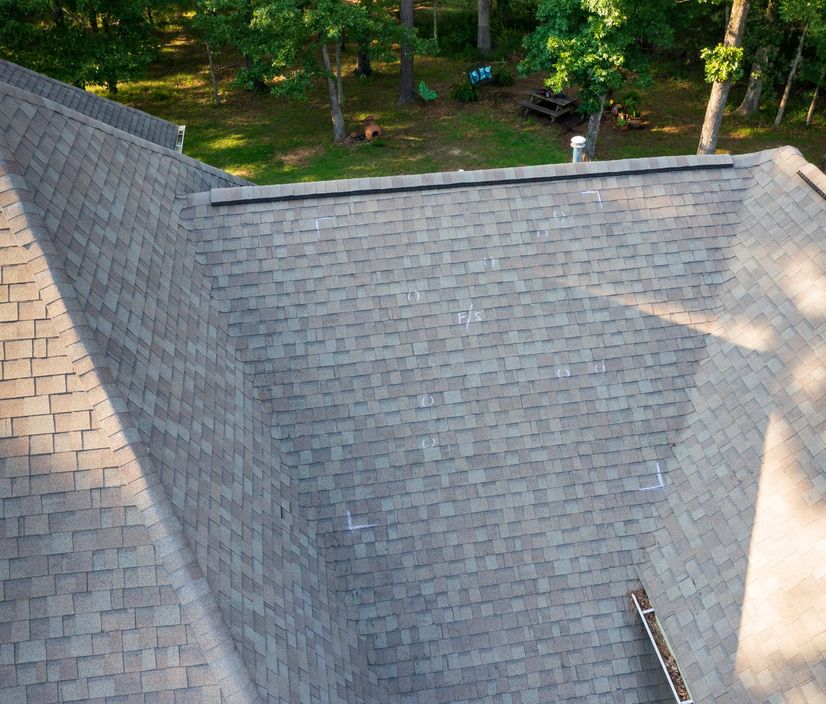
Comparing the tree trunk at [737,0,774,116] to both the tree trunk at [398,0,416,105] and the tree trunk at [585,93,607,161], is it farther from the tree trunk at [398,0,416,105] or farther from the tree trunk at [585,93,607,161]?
the tree trunk at [398,0,416,105]

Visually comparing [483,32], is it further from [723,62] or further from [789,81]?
[723,62]

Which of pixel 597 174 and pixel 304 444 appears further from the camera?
pixel 597 174

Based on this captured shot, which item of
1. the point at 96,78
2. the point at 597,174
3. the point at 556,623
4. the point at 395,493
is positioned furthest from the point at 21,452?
the point at 96,78

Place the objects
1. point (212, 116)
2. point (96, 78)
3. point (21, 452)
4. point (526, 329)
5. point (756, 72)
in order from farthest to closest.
A: point (212, 116) → point (756, 72) → point (96, 78) → point (526, 329) → point (21, 452)

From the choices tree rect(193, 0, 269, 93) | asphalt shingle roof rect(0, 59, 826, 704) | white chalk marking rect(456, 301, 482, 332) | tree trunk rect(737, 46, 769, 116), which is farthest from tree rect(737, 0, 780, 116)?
white chalk marking rect(456, 301, 482, 332)

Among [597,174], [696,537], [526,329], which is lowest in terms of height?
[696,537]

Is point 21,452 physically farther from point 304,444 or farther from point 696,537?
point 696,537
